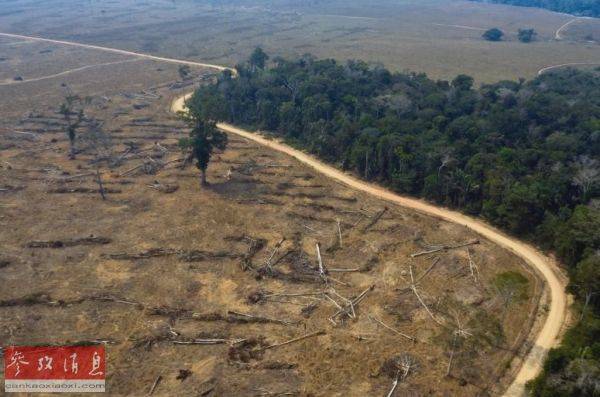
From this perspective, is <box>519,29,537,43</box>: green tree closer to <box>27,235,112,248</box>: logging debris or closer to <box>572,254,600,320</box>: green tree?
<box>572,254,600,320</box>: green tree

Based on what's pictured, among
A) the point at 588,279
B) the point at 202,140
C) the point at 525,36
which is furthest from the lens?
the point at 525,36

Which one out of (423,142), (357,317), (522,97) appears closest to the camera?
(357,317)

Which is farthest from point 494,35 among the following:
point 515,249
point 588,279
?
point 588,279

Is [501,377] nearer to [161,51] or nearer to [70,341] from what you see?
[70,341]

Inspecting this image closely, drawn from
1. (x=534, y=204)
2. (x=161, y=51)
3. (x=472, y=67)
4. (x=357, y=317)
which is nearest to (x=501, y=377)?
(x=357, y=317)

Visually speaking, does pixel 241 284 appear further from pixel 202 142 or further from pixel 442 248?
pixel 202 142

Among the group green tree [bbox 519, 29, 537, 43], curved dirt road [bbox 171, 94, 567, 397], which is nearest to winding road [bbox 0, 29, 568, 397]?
curved dirt road [bbox 171, 94, 567, 397]

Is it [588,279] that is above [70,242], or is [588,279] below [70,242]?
above
